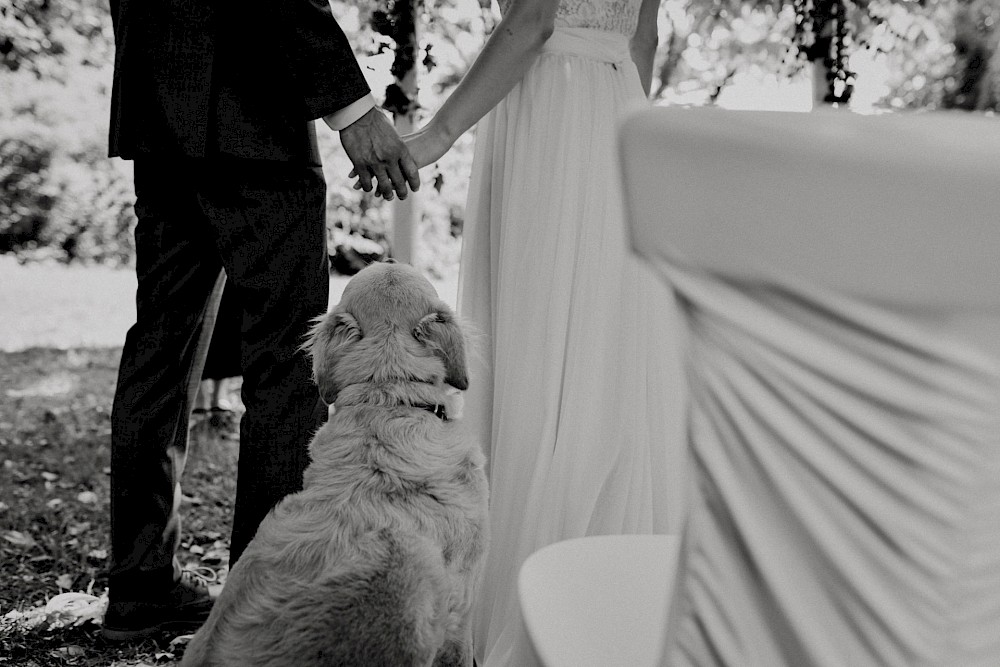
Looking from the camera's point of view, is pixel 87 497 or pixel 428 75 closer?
pixel 87 497

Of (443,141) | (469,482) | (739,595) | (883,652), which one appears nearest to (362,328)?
(469,482)

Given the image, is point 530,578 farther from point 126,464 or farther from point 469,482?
point 126,464

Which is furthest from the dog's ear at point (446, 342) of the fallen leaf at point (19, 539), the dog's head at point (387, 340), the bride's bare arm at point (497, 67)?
the fallen leaf at point (19, 539)

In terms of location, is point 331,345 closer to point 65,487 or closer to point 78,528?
point 78,528

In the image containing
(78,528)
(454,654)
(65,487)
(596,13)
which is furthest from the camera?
(65,487)

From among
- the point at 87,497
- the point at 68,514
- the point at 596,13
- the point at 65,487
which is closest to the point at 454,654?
the point at 596,13

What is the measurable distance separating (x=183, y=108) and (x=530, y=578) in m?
1.81

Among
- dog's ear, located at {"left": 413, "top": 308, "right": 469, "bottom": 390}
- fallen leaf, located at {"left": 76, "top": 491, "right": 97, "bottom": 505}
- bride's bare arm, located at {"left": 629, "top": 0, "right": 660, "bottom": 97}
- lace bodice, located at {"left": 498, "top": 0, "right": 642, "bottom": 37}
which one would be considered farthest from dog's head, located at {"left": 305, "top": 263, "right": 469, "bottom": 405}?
fallen leaf, located at {"left": 76, "top": 491, "right": 97, "bottom": 505}

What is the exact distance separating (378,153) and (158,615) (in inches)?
63.9

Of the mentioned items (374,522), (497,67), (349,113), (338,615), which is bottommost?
(338,615)

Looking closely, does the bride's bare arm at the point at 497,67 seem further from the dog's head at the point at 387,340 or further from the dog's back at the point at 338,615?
the dog's back at the point at 338,615

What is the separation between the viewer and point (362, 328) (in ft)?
6.93

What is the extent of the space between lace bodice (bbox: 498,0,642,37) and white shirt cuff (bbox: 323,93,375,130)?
1.69 ft

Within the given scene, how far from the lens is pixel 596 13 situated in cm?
265
